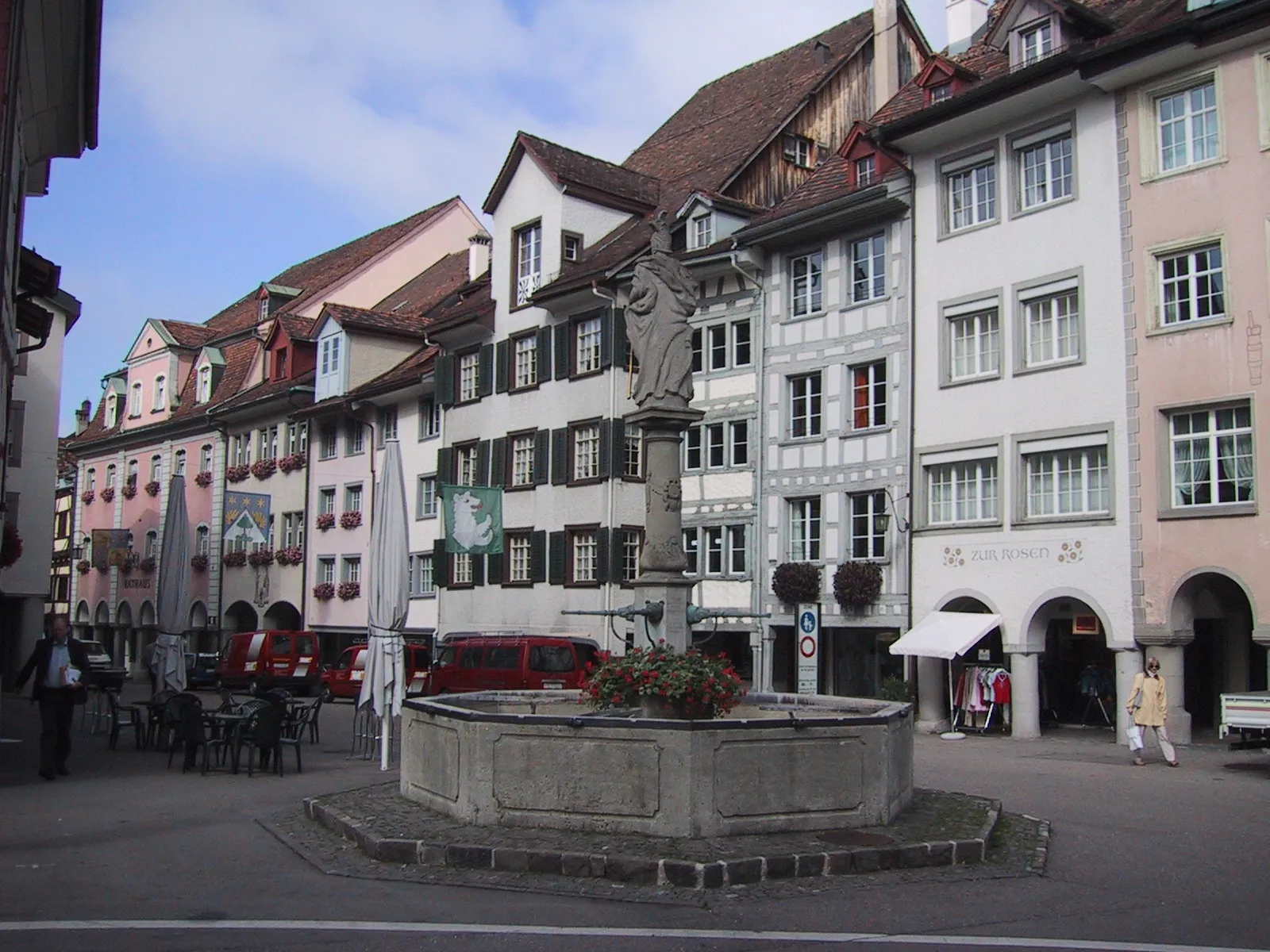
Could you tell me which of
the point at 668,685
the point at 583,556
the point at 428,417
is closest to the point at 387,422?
the point at 428,417

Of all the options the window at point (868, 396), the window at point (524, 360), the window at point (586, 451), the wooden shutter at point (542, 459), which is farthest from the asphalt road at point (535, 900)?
the window at point (524, 360)

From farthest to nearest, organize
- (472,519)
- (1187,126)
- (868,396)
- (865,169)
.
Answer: (472,519) → (865,169) → (868,396) → (1187,126)

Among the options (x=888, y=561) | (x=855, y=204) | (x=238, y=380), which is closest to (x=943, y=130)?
(x=855, y=204)

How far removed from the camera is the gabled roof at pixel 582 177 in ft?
128

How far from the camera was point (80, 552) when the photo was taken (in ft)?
212

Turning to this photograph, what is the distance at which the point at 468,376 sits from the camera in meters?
42.2

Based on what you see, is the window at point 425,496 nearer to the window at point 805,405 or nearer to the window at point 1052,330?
the window at point 805,405

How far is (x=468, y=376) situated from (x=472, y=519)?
7.90 meters

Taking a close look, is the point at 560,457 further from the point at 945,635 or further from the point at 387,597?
the point at 387,597

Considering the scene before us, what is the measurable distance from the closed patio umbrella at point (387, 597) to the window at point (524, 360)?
831 inches

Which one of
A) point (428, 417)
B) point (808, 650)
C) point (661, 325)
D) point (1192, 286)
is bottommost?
point (808, 650)

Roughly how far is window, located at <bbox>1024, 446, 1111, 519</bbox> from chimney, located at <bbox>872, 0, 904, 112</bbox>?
13.3m

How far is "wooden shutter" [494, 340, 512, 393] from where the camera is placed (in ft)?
132

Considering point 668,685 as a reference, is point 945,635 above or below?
above
